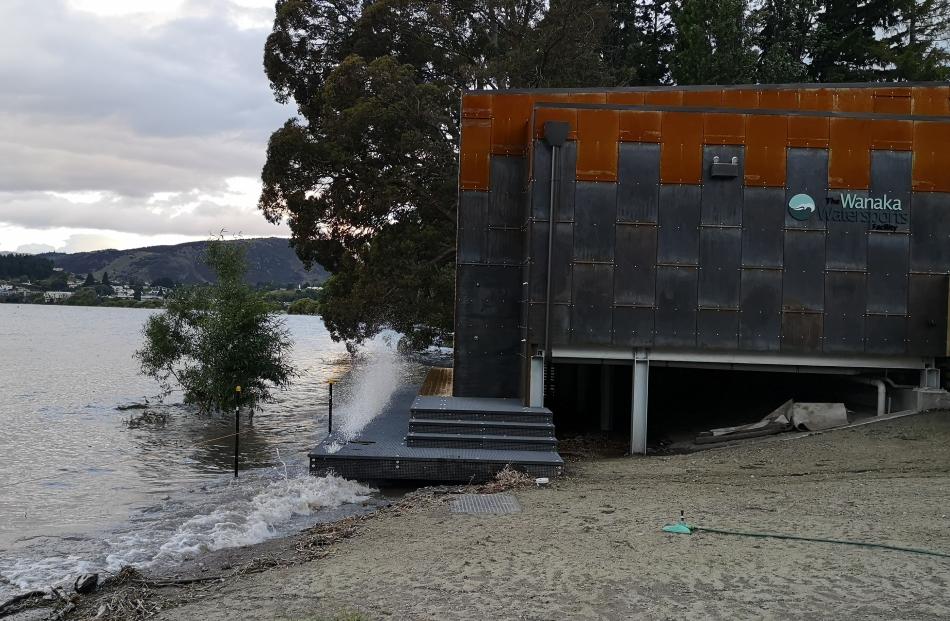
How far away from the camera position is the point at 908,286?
14.0 m

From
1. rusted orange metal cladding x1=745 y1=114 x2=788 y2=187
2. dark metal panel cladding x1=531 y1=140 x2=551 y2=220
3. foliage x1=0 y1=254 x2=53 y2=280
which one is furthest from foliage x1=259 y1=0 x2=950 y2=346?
foliage x1=0 y1=254 x2=53 y2=280

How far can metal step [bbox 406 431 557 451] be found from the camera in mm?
12625

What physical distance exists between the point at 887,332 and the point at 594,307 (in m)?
5.23

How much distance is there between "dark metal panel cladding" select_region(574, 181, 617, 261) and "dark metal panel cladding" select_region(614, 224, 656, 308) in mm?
216

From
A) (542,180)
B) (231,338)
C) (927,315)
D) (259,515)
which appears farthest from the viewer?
(231,338)

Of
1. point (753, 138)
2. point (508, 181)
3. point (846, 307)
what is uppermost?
point (753, 138)

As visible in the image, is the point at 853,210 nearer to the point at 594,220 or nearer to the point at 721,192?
the point at 721,192

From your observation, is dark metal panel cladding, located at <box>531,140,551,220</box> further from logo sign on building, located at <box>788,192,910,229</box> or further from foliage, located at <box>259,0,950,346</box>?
foliage, located at <box>259,0,950,346</box>

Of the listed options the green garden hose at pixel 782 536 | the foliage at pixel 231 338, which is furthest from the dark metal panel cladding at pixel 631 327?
the foliage at pixel 231 338

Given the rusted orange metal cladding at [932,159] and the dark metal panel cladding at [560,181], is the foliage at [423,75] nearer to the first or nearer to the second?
the dark metal panel cladding at [560,181]

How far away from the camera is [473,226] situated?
50.9ft

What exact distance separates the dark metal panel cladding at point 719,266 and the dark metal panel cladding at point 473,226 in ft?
13.6

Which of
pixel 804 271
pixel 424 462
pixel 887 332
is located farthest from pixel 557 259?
pixel 887 332

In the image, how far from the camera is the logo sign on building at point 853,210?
46.1 ft
